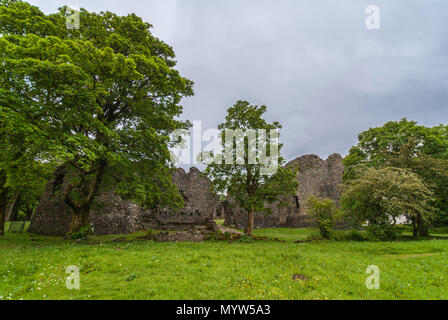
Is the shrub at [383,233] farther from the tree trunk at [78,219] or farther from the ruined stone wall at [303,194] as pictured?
the tree trunk at [78,219]

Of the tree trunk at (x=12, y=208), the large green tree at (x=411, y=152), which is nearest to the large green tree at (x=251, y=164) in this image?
the large green tree at (x=411, y=152)

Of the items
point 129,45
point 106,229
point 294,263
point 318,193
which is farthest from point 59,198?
point 318,193

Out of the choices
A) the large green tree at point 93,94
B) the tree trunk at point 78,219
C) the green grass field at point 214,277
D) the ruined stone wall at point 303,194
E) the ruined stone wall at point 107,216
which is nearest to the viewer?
the green grass field at point 214,277

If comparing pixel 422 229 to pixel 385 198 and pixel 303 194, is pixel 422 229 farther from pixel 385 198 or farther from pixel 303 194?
pixel 303 194

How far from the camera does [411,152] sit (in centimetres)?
2148

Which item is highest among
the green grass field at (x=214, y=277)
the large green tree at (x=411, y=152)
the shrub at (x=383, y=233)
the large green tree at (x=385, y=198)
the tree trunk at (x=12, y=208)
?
the large green tree at (x=411, y=152)

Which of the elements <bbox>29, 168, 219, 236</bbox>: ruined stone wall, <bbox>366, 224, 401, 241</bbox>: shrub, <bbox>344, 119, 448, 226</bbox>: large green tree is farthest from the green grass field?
<bbox>344, 119, 448, 226</bbox>: large green tree

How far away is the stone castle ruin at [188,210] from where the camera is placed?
75.6 feet

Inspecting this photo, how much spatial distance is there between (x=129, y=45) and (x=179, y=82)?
447 cm

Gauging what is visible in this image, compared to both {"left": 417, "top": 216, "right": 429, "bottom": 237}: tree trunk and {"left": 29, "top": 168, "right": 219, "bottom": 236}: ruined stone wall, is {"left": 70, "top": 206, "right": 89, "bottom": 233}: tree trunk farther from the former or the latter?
{"left": 417, "top": 216, "right": 429, "bottom": 237}: tree trunk

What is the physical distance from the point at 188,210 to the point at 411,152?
97.7ft

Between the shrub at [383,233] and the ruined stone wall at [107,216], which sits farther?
the ruined stone wall at [107,216]

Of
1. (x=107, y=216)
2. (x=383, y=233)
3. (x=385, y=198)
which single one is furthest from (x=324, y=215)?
(x=107, y=216)
